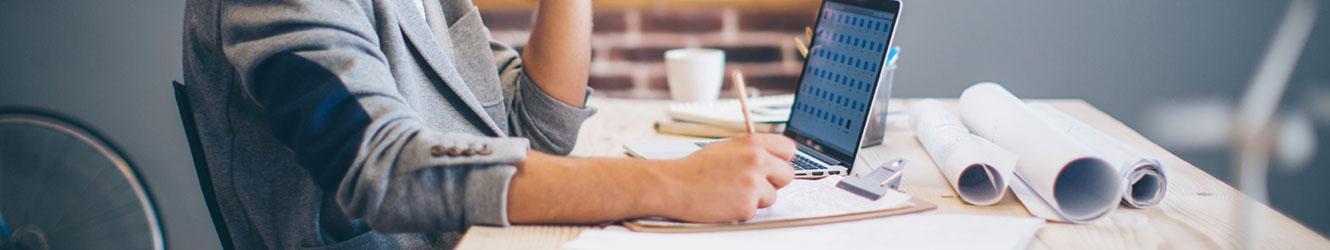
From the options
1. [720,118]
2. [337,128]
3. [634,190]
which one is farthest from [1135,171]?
[337,128]

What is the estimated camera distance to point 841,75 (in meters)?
0.87

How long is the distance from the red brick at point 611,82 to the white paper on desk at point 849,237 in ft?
4.37

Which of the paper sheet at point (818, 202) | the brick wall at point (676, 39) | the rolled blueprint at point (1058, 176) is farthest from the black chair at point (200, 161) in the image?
the brick wall at point (676, 39)

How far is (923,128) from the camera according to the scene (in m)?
0.97

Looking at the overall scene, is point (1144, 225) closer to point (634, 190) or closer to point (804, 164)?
point (804, 164)

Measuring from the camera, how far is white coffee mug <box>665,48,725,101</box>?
4.10 ft

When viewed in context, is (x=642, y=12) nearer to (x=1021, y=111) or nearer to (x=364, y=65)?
(x=1021, y=111)

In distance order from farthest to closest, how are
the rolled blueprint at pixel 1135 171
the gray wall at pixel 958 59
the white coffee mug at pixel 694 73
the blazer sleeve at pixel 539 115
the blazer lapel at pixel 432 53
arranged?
the gray wall at pixel 958 59, the white coffee mug at pixel 694 73, the blazer sleeve at pixel 539 115, the blazer lapel at pixel 432 53, the rolled blueprint at pixel 1135 171

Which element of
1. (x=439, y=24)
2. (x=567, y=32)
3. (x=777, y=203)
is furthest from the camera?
(x=567, y=32)

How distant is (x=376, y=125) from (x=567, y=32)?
19.9 inches

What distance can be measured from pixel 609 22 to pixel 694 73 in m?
0.62

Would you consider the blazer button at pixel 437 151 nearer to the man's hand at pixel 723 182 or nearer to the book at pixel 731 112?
the man's hand at pixel 723 182

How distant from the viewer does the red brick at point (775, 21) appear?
1.81m

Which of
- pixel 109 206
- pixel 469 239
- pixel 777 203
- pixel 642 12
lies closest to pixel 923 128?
pixel 777 203
